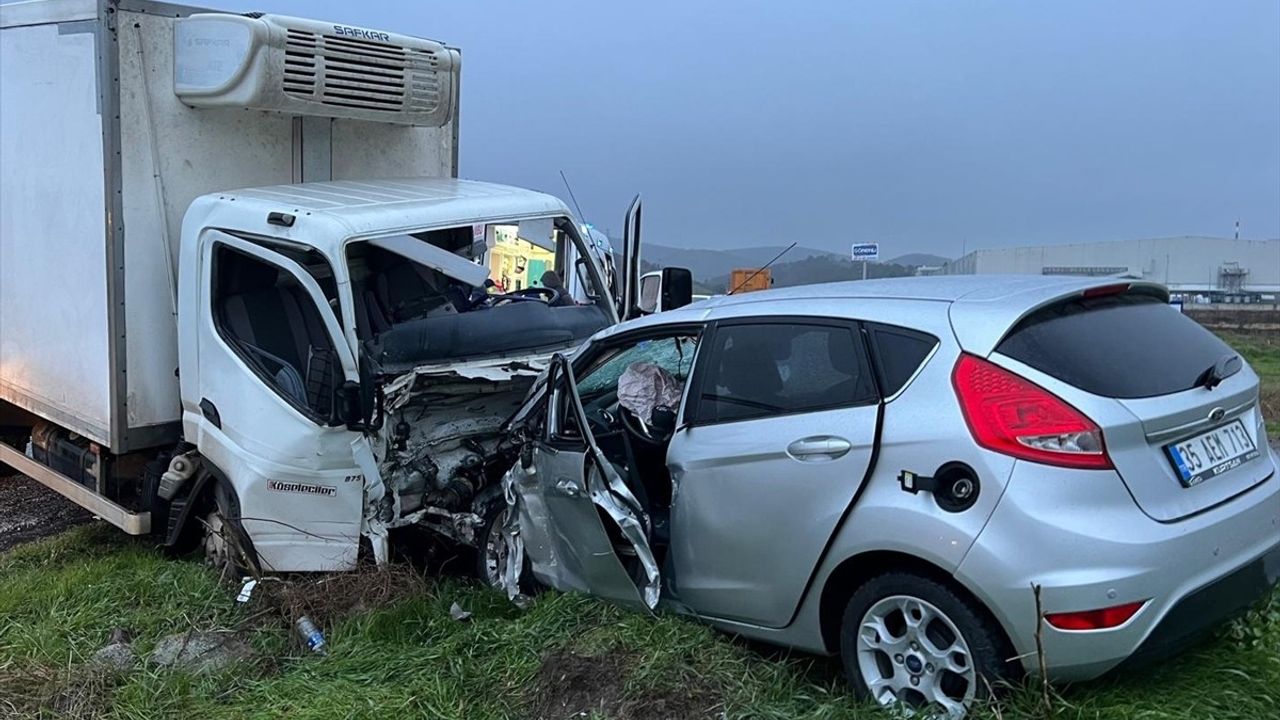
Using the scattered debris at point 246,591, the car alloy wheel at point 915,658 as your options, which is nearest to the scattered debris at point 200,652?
the scattered debris at point 246,591

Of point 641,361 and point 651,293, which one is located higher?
point 651,293

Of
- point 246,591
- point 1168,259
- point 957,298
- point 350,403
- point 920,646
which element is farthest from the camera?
point 1168,259

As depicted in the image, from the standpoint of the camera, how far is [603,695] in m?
3.66

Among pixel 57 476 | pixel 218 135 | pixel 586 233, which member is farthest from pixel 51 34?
pixel 586 233

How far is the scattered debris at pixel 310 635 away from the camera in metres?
4.61

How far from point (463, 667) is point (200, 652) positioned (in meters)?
1.31

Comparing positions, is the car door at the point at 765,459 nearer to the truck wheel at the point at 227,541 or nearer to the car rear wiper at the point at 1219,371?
the car rear wiper at the point at 1219,371

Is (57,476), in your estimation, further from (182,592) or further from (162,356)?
(182,592)

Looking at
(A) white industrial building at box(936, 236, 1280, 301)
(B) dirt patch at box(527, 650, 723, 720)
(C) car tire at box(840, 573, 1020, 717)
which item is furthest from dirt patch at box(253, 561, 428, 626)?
(A) white industrial building at box(936, 236, 1280, 301)

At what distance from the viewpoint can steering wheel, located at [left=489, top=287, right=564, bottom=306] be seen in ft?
20.0

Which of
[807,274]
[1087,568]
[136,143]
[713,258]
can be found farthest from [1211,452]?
[713,258]

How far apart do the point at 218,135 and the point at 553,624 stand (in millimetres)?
3642

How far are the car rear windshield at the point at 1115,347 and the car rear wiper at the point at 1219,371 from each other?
17mm

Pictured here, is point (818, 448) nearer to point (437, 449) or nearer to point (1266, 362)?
point (437, 449)
